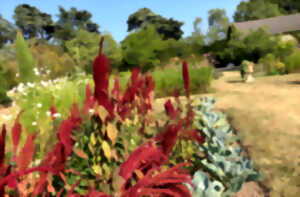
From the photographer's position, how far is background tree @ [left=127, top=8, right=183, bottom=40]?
49.1 metres

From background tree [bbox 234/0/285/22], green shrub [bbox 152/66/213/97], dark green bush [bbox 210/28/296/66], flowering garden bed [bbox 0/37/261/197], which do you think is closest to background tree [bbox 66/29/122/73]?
dark green bush [bbox 210/28/296/66]

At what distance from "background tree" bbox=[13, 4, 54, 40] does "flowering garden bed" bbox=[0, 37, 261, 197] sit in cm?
5031

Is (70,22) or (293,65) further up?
(70,22)

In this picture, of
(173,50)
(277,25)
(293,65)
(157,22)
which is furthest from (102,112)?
(157,22)

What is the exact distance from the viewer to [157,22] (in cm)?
5028

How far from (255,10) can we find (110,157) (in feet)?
185

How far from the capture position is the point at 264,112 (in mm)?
5016

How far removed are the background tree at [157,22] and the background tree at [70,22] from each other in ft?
37.1

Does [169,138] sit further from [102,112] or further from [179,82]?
[179,82]

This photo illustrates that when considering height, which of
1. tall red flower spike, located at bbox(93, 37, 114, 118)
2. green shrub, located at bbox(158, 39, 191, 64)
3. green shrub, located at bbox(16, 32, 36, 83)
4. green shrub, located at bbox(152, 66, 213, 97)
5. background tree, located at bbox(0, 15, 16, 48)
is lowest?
green shrub, located at bbox(152, 66, 213, 97)

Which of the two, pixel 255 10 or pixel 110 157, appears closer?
pixel 110 157

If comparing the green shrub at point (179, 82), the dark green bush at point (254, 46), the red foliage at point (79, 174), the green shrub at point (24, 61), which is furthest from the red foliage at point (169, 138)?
the dark green bush at point (254, 46)

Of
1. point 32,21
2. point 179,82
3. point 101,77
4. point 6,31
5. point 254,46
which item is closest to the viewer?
point 101,77

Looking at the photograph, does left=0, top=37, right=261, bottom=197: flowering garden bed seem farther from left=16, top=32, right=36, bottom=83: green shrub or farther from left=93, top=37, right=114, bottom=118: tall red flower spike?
left=16, top=32, right=36, bottom=83: green shrub
